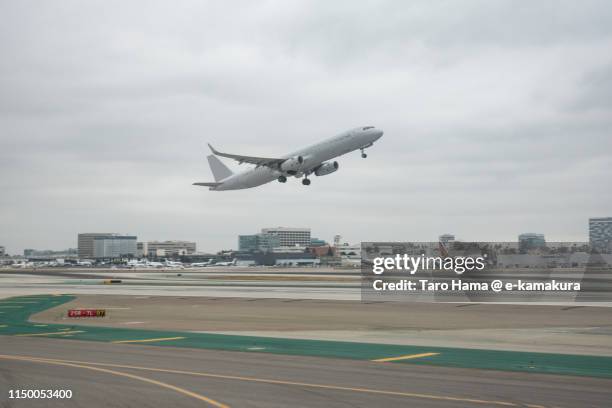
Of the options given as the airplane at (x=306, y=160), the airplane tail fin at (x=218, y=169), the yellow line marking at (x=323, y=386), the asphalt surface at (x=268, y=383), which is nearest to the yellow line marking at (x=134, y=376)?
the asphalt surface at (x=268, y=383)

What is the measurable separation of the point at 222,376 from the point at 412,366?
5.72m

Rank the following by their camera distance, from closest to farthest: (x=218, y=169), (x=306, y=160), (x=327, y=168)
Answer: (x=306, y=160) < (x=327, y=168) < (x=218, y=169)

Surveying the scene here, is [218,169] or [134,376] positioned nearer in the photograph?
[134,376]

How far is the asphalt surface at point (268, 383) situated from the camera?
47.1 feet

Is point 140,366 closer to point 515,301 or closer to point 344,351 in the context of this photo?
point 344,351

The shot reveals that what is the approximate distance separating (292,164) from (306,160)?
170 centimetres

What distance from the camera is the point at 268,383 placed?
656 inches

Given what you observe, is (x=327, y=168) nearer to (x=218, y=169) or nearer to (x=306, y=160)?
(x=306, y=160)

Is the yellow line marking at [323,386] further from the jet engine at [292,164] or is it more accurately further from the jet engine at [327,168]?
the jet engine at [327,168]

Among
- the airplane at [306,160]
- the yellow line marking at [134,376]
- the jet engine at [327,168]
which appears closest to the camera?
the yellow line marking at [134,376]

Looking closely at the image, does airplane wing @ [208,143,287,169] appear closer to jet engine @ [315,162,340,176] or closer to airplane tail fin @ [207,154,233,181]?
jet engine @ [315,162,340,176]

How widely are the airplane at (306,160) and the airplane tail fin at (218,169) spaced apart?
43.1ft

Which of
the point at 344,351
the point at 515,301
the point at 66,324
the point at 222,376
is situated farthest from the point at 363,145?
the point at 222,376

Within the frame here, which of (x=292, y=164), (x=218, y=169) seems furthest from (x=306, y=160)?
(x=218, y=169)
